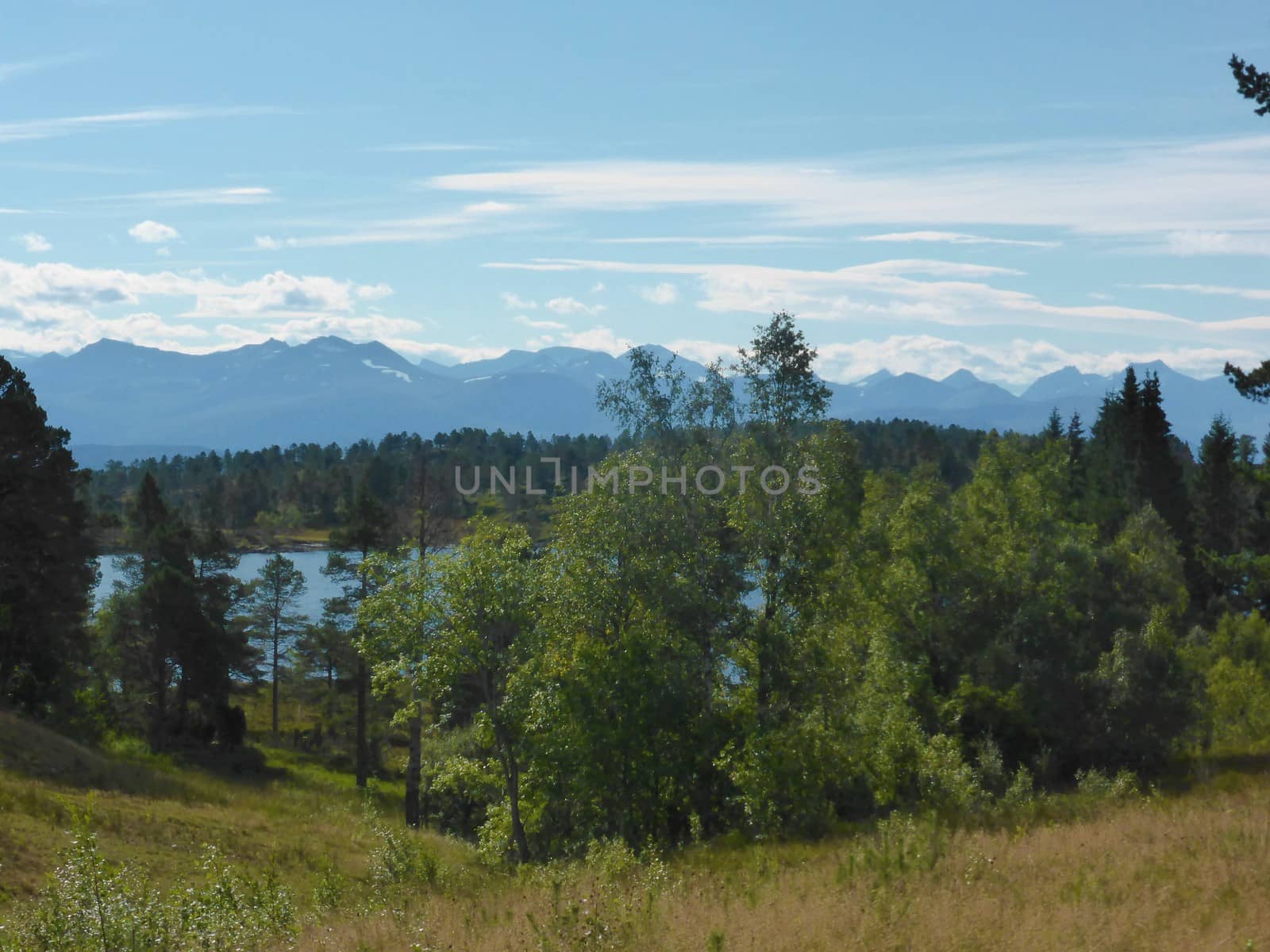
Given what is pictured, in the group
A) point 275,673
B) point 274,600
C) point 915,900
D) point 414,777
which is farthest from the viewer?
point 275,673

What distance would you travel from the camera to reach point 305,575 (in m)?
126

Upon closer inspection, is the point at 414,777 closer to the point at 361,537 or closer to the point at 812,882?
the point at 361,537

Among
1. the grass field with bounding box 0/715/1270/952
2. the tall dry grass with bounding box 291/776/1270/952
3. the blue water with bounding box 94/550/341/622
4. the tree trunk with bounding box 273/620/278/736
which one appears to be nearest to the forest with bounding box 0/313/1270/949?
the grass field with bounding box 0/715/1270/952

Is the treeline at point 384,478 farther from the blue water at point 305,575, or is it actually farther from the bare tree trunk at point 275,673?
the bare tree trunk at point 275,673

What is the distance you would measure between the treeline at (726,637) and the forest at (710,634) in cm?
10

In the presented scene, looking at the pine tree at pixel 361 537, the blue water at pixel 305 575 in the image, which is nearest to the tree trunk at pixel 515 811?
the pine tree at pixel 361 537

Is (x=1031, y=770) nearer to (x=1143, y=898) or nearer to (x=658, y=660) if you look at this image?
(x=658, y=660)

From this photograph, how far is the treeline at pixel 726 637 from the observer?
23734 millimetres

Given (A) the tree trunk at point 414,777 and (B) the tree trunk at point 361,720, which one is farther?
(B) the tree trunk at point 361,720

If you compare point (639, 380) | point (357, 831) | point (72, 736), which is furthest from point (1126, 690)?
point (72, 736)

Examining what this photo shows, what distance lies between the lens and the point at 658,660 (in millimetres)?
24062

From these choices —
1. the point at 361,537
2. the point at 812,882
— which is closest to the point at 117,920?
the point at 812,882

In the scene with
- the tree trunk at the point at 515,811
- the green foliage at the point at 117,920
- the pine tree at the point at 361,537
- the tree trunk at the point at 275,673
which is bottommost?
the tree trunk at the point at 275,673

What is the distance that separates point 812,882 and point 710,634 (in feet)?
37.9
